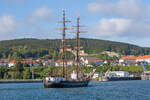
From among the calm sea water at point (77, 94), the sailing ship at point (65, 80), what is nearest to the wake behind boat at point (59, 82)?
the sailing ship at point (65, 80)

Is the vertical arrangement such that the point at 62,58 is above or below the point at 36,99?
above

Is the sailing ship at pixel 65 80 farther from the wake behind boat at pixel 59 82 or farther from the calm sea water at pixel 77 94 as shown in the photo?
the calm sea water at pixel 77 94

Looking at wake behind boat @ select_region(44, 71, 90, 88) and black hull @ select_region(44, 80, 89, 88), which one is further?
black hull @ select_region(44, 80, 89, 88)

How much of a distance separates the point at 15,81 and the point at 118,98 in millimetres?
113914

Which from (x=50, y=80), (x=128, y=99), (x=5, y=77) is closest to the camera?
(x=128, y=99)

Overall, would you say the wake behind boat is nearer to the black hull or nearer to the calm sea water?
the black hull

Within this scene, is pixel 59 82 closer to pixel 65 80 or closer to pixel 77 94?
pixel 65 80

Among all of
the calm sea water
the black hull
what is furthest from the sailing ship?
the calm sea water

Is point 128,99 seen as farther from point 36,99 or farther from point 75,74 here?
point 75,74

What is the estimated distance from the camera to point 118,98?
75250 millimetres

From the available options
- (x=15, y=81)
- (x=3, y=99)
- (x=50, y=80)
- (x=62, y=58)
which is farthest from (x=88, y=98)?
(x=15, y=81)

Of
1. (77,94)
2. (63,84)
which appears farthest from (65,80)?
(77,94)

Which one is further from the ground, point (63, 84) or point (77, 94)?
point (63, 84)

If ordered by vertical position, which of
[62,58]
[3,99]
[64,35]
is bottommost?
[3,99]
